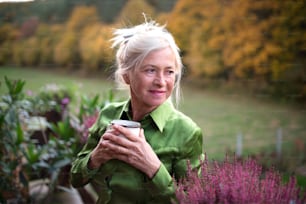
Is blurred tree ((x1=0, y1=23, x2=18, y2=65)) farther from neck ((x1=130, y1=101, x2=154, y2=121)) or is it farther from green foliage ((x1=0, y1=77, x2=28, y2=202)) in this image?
neck ((x1=130, y1=101, x2=154, y2=121))

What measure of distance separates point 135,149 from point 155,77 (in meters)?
0.25

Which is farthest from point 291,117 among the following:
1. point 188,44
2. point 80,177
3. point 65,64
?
point 80,177

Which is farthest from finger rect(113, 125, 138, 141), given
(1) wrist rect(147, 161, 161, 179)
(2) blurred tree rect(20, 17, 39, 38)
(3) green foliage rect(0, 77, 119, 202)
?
(2) blurred tree rect(20, 17, 39, 38)

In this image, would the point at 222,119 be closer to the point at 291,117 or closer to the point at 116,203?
the point at 291,117

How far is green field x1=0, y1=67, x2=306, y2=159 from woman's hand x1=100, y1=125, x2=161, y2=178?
2213 millimetres

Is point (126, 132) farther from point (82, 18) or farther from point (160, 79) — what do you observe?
point (82, 18)

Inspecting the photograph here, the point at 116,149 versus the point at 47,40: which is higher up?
the point at 47,40

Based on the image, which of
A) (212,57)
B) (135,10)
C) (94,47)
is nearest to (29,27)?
(94,47)

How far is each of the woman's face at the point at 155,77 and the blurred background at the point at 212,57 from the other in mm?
1718

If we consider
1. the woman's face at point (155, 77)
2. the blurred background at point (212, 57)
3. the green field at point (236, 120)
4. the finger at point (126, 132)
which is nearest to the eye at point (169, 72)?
the woman's face at point (155, 77)

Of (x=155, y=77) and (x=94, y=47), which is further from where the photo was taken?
(x=94, y=47)

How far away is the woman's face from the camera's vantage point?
1.46 m

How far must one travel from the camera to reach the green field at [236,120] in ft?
11.5

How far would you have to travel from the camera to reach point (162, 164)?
4.65ft
